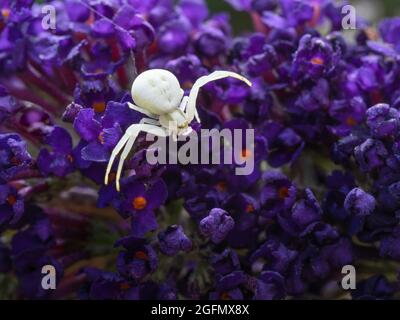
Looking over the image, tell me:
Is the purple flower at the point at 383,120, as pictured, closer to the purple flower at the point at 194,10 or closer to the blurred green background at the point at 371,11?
the purple flower at the point at 194,10

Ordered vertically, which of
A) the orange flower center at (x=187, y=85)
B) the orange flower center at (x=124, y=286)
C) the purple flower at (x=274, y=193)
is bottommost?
the orange flower center at (x=124, y=286)

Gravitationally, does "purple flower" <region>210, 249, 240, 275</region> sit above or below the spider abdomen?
below

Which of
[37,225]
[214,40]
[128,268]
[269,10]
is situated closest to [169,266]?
[128,268]

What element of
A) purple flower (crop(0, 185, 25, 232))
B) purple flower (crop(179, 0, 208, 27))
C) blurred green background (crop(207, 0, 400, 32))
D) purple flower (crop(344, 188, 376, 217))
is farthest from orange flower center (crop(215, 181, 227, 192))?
blurred green background (crop(207, 0, 400, 32))

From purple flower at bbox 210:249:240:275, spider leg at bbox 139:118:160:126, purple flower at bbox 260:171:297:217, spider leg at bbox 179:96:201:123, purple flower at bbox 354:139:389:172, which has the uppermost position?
spider leg at bbox 179:96:201:123

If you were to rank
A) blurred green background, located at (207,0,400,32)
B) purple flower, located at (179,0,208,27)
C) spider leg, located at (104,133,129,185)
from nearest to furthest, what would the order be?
spider leg, located at (104,133,129,185)
purple flower, located at (179,0,208,27)
blurred green background, located at (207,0,400,32)

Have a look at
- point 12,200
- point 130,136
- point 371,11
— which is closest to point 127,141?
point 130,136

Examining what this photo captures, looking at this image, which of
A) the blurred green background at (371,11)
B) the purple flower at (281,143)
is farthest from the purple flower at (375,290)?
the blurred green background at (371,11)

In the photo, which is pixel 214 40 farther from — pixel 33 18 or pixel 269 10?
pixel 33 18

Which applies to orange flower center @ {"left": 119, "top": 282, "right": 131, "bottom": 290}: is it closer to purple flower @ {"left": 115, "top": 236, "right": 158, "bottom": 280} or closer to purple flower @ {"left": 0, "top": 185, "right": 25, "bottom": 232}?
purple flower @ {"left": 115, "top": 236, "right": 158, "bottom": 280}
